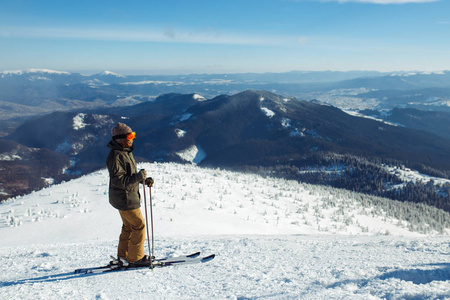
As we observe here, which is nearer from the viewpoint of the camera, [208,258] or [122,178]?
[122,178]

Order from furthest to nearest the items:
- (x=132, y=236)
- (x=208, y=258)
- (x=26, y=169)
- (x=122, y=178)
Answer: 1. (x=26, y=169)
2. (x=208, y=258)
3. (x=132, y=236)
4. (x=122, y=178)

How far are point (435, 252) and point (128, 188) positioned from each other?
9.04 meters

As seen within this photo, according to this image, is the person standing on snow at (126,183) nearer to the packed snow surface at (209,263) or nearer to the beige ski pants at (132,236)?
the beige ski pants at (132,236)

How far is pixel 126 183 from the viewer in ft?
21.6

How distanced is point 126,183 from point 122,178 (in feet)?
0.48

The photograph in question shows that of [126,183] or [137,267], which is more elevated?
[126,183]

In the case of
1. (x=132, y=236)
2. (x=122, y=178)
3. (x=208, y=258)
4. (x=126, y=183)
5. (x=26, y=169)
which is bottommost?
(x=26, y=169)

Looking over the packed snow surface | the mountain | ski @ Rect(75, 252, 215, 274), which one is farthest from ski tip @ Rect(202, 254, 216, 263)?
the mountain

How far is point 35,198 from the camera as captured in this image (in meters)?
20.0

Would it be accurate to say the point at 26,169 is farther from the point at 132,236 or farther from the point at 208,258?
the point at 208,258

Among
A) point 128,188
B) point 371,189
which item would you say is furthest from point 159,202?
point 371,189

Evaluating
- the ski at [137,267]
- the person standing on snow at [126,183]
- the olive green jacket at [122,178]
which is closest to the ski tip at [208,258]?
the ski at [137,267]

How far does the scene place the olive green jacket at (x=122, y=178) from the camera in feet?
21.4

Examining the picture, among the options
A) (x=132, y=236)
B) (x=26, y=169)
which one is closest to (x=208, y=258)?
(x=132, y=236)
